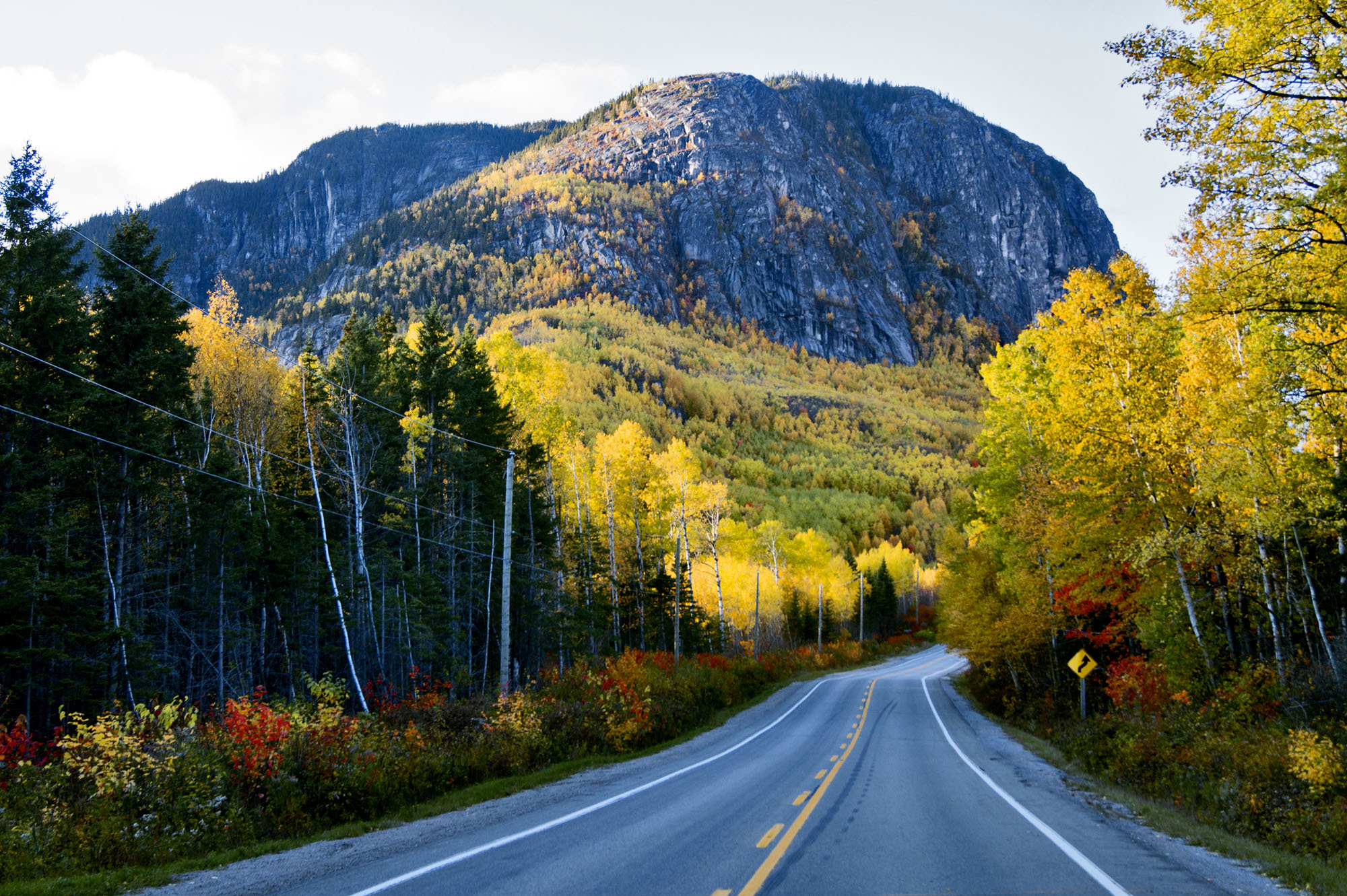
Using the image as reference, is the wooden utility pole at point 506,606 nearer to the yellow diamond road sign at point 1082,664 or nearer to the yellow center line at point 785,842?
the yellow center line at point 785,842

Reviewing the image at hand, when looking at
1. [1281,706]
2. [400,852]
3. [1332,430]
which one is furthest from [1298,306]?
[400,852]

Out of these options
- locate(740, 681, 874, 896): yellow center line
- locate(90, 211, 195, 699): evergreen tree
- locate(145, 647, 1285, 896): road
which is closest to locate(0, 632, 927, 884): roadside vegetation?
locate(145, 647, 1285, 896): road

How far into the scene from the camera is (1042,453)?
21766 millimetres

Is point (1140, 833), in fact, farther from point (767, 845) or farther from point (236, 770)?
point (236, 770)

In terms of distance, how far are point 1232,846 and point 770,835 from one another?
16.8 ft

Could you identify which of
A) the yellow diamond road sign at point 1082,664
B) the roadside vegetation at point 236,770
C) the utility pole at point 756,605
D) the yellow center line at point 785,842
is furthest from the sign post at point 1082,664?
the utility pole at point 756,605

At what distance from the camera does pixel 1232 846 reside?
762 centimetres

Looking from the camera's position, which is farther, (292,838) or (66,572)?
(66,572)

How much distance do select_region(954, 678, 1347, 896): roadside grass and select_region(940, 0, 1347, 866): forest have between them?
1.64 feet

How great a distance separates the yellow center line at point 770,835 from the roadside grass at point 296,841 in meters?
4.73

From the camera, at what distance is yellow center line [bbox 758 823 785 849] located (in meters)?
7.43

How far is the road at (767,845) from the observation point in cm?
609

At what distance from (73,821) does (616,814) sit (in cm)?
586

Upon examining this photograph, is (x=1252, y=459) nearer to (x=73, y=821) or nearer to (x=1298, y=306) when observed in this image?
(x=1298, y=306)
